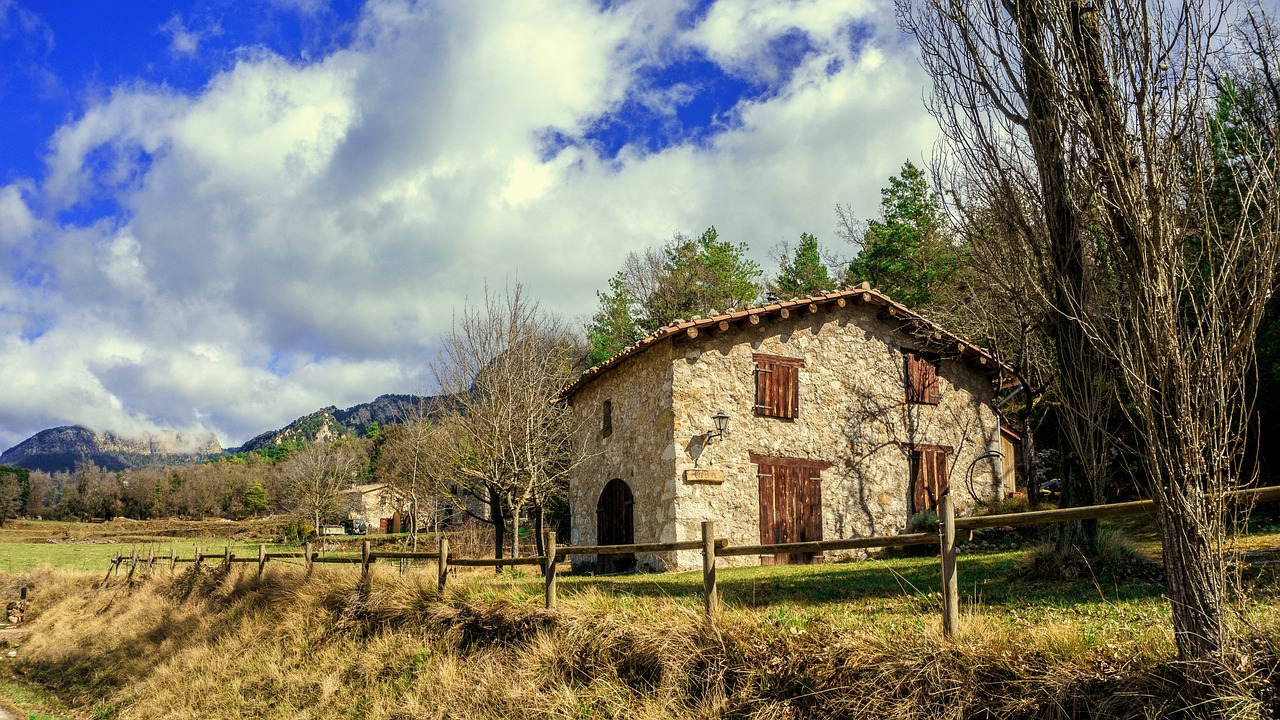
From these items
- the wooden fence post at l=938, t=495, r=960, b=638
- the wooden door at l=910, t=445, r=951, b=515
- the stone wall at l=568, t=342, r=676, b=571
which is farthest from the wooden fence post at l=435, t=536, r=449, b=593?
the wooden door at l=910, t=445, r=951, b=515

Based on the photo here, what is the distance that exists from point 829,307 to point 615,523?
22.2ft

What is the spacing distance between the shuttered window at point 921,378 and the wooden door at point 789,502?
311 cm

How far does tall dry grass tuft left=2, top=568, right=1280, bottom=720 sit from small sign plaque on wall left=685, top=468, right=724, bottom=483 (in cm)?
A: 477

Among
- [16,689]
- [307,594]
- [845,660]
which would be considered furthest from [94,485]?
[845,660]

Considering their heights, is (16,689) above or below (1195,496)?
below

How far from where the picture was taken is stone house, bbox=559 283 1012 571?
15.8 metres

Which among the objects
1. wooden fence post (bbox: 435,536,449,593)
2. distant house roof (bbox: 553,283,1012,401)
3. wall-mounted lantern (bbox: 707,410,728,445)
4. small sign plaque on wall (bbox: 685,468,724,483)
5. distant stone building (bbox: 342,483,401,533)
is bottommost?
distant stone building (bbox: 342,483,401,533)

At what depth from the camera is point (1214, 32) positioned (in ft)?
16.8

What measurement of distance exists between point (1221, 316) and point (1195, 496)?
3.49 ft

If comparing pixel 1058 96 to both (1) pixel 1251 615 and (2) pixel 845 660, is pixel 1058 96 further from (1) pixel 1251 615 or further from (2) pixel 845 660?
(2) pixel 845 660

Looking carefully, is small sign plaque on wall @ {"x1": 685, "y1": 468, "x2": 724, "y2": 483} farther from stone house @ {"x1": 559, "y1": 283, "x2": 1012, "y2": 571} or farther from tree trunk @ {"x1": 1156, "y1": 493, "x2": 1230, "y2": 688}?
tree trunk @ {"x1": 1156, "y1": 493, "x2": 1230, "y2": 688}

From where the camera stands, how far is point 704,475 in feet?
51.0

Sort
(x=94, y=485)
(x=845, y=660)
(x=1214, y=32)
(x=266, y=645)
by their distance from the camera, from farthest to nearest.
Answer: (x=94, y=485) → (x=266, y=645) → (x=845, y=660) → (x=1214, y=32)

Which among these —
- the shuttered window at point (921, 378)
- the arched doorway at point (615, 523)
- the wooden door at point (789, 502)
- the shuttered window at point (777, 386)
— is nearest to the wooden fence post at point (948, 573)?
the wooden door at point (789, 502)
